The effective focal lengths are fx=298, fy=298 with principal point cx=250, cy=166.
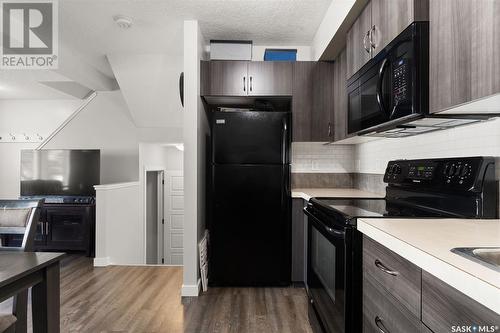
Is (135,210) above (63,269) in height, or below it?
above

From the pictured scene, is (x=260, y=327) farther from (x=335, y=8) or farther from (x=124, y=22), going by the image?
(x=124, y=22)

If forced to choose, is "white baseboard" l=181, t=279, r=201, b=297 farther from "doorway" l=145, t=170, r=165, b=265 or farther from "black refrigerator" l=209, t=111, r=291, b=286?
"doorway" l=145, t=170, r=165, b=265

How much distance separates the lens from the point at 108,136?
5.10 metres

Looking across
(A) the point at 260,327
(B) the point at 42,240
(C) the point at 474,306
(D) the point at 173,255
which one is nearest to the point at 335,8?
(C) the point at 474,306

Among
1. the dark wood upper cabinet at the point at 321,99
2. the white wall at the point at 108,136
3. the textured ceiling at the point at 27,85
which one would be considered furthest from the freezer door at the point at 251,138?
the white wall at the point at 108,136

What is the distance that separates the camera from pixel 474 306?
611 millimetres

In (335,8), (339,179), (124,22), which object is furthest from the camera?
(339,179)

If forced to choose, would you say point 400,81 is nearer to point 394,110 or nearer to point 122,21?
point 394,110

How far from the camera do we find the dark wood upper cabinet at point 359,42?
183 centimetres

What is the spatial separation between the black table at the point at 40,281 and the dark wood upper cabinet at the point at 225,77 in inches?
79.0

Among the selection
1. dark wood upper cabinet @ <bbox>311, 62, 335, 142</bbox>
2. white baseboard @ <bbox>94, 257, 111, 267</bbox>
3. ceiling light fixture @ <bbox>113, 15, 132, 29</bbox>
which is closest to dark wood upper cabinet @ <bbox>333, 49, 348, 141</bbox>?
dark wood upper cabinet @ <bbox>311, 62, 335, 142</bbox>

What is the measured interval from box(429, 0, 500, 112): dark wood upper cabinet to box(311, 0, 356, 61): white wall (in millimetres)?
896

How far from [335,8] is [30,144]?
5686mm

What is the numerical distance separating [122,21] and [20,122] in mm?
4186
